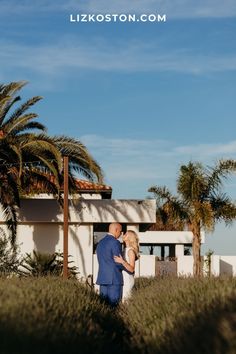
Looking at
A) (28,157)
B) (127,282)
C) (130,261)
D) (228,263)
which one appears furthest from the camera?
(228,263)

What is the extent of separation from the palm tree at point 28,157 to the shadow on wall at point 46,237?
9.39 feet

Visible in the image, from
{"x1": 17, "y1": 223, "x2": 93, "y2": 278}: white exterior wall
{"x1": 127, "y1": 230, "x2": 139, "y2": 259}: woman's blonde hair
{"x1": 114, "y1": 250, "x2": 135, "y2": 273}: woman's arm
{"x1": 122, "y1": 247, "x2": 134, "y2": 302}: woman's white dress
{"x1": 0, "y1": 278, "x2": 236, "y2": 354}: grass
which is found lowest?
{"x1": 0, "y1": 278, "x2": 236, "y2": 354}: grass

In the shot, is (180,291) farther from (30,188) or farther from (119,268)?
(30,188)

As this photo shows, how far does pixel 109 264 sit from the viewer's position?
1521 cm

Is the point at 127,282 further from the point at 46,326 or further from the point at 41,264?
the point at 41,264

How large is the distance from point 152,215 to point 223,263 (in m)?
13.5

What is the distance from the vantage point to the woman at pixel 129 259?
15.3 metres

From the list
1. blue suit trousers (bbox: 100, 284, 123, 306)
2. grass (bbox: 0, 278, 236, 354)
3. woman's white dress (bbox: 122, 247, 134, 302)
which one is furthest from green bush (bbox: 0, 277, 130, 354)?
woman's white dress (bbox: 122, 247, 134, 302)

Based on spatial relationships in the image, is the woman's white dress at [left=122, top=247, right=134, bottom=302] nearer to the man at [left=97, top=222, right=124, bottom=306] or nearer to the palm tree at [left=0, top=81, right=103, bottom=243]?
the man at [left=97, top=222, right=124, bottom=306]

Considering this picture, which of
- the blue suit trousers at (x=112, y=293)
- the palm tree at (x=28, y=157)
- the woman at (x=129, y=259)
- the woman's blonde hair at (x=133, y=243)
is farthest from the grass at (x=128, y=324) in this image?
the palm tree at (x=28, y=157)

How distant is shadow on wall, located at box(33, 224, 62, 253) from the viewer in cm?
3528

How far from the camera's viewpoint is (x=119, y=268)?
15352mm

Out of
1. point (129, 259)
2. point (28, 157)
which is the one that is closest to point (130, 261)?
point (129, 259)

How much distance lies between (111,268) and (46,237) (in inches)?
812
